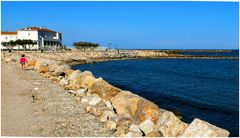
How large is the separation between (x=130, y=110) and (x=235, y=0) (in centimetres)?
543

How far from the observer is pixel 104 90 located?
13.0 meters

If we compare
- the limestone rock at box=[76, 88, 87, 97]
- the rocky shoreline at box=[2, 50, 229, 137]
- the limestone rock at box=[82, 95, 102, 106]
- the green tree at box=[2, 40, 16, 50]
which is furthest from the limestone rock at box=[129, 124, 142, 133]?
the green tree at box=[2, 40, 16, 50]

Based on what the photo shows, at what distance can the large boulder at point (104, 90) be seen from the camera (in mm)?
12775

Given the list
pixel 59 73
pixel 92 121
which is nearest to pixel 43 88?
pixel 59 73

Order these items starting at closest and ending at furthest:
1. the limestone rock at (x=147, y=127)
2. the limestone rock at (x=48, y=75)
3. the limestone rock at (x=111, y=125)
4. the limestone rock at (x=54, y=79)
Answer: the limestone rock at (x=147, y=127), the limestone rock at (x=111, y=125), the limestone rock at (x=54, y=79), the limestone rock at (x=48, y=75)

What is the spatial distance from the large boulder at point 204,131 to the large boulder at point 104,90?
5699 millimetres

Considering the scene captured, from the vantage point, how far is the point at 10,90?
14.0 m

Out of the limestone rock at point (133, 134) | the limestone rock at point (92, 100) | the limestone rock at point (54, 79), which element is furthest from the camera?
the limestone rock at point (54, 79)

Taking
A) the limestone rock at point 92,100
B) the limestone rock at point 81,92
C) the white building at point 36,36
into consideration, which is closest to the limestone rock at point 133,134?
the limestone rock at point 92,100

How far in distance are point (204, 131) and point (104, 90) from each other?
6.41 m

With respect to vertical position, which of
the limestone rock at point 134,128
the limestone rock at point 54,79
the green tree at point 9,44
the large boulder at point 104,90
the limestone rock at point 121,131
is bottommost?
the limestone rock at point 121,131

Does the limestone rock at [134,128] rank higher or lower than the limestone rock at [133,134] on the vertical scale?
higher

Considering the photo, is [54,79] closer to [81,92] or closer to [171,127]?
[81,92]

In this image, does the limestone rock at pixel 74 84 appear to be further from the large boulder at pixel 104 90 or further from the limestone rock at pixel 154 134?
the limestone rock at pixel 154 134
